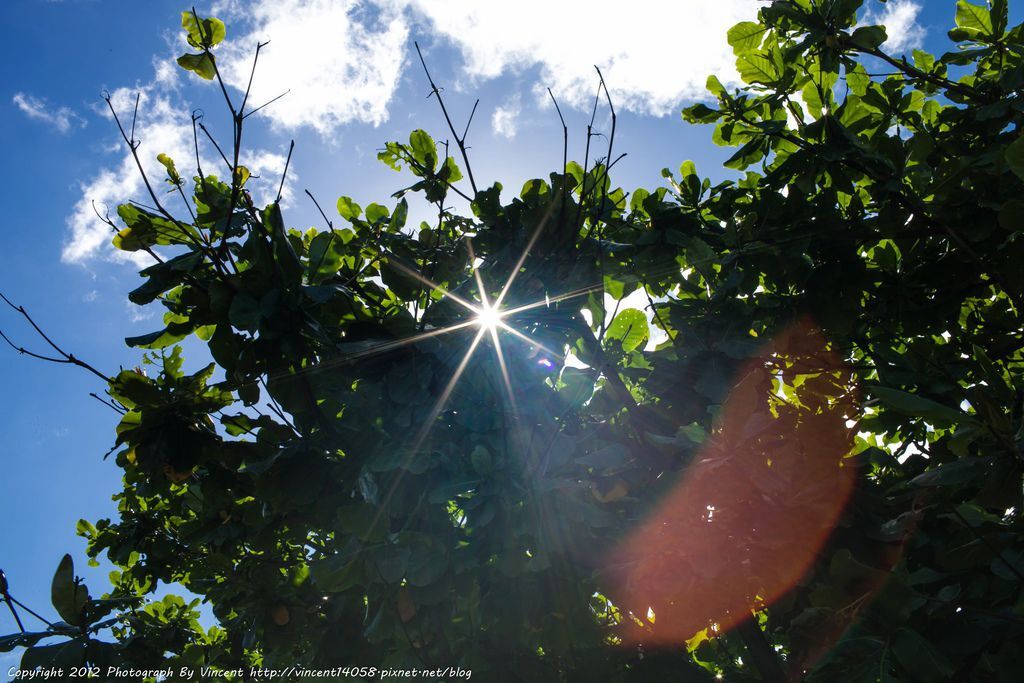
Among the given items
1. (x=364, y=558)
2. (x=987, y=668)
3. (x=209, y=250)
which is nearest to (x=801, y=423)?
(x=987, y=668)

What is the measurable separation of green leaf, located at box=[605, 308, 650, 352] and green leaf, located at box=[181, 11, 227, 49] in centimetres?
192

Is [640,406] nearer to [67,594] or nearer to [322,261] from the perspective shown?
[322,261]

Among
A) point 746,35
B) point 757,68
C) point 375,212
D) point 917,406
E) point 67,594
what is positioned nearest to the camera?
point 917,406

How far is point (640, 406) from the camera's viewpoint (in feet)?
8.86

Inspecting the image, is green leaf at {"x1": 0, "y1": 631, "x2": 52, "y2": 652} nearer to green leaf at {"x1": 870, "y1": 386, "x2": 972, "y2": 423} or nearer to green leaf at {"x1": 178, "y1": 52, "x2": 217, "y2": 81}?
Answer: green leaf at {"x1": 178, "y1": 52, "x2": 217, "y2": 81}

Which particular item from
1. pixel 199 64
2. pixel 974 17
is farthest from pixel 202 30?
Result: pixel 974 17

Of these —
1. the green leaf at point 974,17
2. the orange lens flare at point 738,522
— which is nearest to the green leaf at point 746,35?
the green leaf at point 974,17

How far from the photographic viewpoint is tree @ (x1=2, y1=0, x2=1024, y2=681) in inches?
72.9

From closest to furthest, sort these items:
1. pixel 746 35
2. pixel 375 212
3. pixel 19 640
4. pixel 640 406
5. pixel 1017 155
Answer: pixel 1017 155 → pixel 19 640 → pixel 640 406 → pixel 746 35 → pixel 375 212

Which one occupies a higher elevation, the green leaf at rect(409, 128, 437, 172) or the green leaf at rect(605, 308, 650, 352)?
the green leaf at rect(409, 128, 437, 172)

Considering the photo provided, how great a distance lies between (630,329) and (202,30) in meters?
2.06

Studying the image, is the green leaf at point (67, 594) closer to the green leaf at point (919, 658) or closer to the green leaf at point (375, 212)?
the green leaf at point (375, 212)

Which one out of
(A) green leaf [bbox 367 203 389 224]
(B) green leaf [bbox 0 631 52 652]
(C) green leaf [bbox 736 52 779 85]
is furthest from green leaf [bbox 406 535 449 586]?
(C) green leaf [bbox 736 52 779 85]

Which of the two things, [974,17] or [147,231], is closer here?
[147,231]
